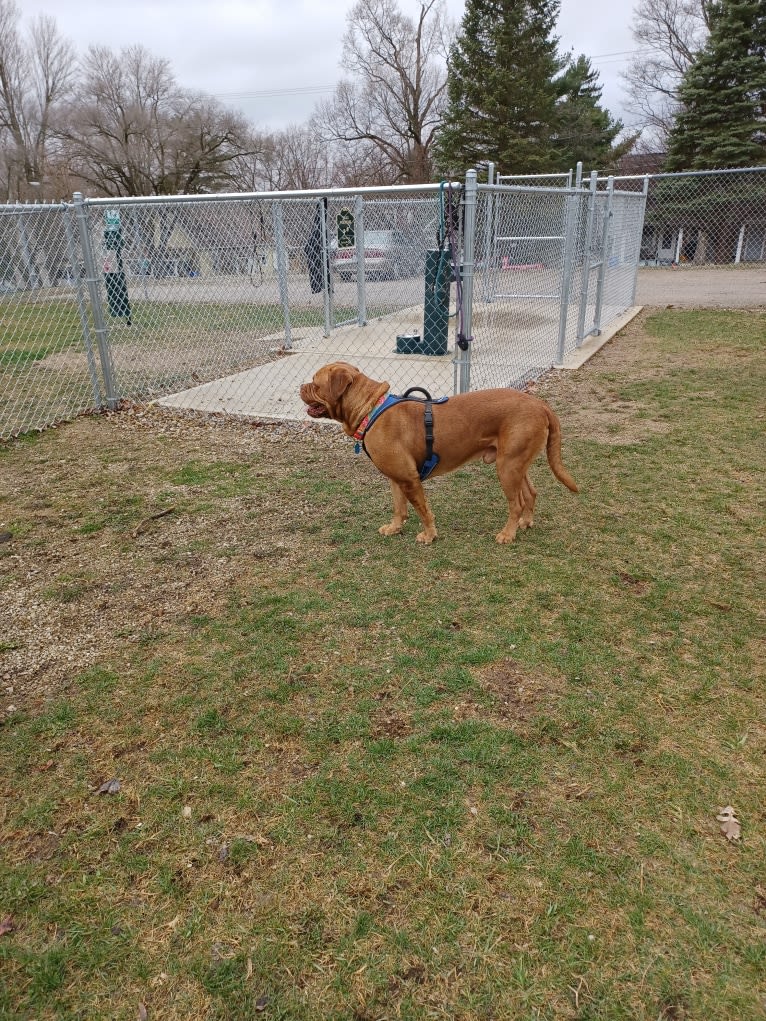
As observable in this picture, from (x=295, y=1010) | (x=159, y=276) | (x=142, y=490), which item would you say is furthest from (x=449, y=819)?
(x=159, y=276)

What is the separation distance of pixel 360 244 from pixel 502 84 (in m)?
23.3

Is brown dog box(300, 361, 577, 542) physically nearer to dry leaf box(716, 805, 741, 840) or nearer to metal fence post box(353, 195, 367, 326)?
dry leaf box(716, 805, 741, 840)

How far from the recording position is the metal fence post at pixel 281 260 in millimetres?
8039

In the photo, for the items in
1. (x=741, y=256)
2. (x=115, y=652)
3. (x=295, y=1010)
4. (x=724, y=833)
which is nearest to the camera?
(x=295, y=1010)

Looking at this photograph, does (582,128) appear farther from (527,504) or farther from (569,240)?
(527,504)

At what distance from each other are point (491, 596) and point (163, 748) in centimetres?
163

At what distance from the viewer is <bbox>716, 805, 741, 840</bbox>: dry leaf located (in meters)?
1.94

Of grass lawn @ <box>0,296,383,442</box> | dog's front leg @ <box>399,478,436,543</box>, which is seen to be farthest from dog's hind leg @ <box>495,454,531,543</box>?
grass lawn @ <box>0,296,383,442</box>

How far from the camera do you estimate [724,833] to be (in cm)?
195

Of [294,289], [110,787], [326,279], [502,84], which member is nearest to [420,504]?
[110,787]

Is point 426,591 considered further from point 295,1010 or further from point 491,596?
point 295,1010

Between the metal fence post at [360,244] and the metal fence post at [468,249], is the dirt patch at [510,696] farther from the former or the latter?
the metal fence post at [360,244]

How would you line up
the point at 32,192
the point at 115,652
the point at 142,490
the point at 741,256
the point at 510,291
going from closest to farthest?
1. the point at 115,652
2. the point at 142,490
3. the point at 510,291
4. the point at 741,256
5. the point at 32,192

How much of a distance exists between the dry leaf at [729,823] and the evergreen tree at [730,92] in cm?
2873
